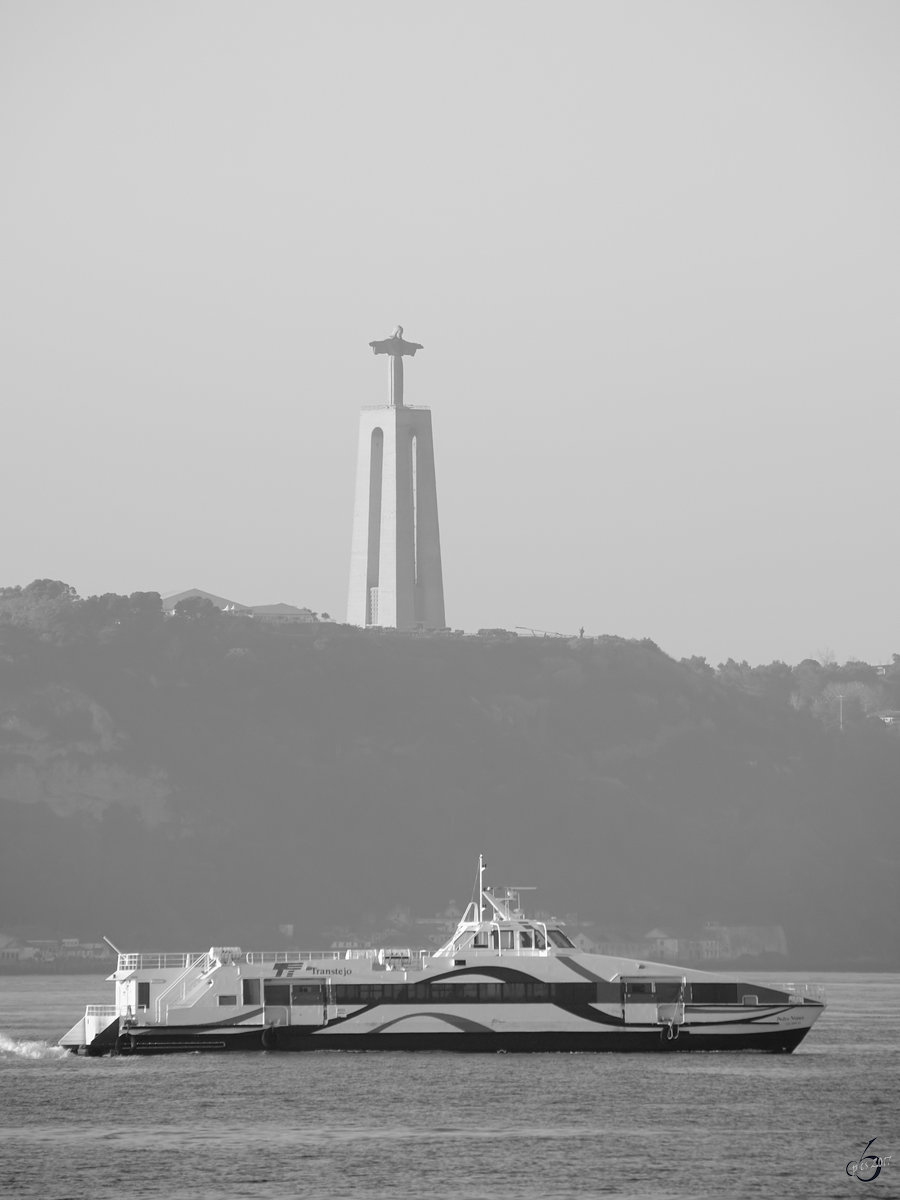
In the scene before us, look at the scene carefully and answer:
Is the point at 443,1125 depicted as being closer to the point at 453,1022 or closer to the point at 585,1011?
the point at 453,1022

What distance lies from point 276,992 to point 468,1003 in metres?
6.66

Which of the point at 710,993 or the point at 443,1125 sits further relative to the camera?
the point at 710,993

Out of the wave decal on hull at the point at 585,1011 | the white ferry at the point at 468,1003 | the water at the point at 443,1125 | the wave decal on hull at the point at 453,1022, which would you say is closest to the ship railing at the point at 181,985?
the white ferry at the point at 468,1003

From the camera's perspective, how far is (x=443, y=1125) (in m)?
66.8

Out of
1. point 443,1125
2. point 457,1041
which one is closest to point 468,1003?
point 457,1041

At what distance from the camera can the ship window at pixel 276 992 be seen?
8181 cm

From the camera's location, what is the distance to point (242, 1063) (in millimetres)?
80812

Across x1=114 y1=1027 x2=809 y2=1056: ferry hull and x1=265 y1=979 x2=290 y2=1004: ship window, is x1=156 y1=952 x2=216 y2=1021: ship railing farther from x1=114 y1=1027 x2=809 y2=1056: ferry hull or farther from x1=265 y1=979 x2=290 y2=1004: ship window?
x1=265 y1=979 x2=290 y2=1004: ship window

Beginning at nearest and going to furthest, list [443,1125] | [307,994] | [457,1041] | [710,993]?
[443,1125]
[457,1041]
[710,993]
[307,994]

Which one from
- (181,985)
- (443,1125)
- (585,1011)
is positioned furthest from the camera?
(181,985)
